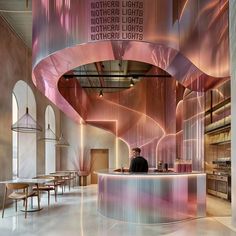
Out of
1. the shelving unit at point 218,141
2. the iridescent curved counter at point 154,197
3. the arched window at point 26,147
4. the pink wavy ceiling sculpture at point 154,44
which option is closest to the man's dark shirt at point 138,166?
the iridescent curved counter at point 154,197

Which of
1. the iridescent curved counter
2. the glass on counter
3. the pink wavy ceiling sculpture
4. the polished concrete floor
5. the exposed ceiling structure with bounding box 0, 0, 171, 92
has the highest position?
the exposed ceiling structure with bounding box 0, 0, 171, 92

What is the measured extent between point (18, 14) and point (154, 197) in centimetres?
537

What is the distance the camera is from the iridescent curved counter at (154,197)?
5.94 meters

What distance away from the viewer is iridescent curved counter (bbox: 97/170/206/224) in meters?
5.94

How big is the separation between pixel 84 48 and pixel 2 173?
4.46 m

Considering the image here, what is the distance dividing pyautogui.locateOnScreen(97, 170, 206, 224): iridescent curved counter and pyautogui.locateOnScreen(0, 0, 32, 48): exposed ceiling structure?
13.9 ft

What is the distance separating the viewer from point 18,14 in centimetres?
771

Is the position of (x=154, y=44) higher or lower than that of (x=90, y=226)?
higher

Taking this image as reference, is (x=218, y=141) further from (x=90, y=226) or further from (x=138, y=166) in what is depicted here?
(x=90, y=226)

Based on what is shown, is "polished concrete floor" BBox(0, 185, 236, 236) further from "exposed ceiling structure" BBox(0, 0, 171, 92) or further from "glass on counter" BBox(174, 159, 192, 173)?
"exposed ceiling structure" BBox(0, 0, 171, 92)

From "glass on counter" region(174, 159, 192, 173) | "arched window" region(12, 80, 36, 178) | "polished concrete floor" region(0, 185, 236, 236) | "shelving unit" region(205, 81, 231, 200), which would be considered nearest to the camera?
"polished concrete floor" region(0, 185, 236, 236)

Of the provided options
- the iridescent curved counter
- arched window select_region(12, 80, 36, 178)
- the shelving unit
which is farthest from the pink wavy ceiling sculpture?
arched window select_region(12, 80, 36, 178)

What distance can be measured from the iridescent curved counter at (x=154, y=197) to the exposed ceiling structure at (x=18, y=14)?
4229mm

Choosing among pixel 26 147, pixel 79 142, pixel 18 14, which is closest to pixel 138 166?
pixel 18 14
